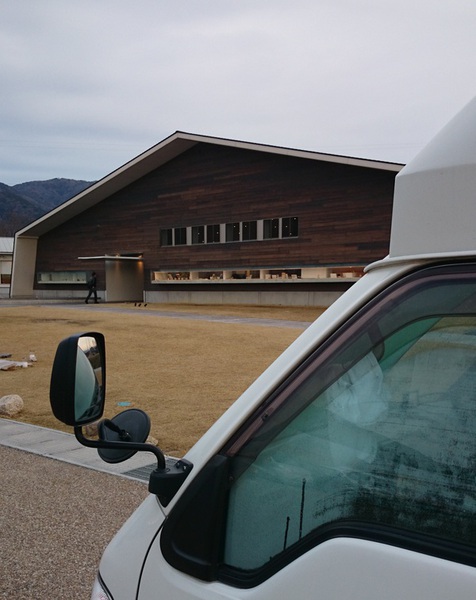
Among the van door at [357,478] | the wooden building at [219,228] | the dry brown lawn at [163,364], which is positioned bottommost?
the dry brown lawn at [163,364]

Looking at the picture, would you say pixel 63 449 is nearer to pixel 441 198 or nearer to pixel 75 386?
pixel 75 386

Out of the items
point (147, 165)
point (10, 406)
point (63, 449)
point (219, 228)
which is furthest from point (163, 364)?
point (147, 165)

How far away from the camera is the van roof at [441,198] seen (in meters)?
1.22

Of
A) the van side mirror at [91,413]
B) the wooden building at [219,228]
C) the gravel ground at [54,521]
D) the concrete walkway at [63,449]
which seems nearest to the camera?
the van side mirror at [91,413]

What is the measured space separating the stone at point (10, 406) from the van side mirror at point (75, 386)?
24.3 feet

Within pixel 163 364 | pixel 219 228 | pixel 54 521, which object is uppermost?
pixel 219 228

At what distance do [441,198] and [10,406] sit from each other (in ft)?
Answer: 27.6

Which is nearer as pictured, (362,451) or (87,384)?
(362,451)

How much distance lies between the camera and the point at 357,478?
1.36 metres

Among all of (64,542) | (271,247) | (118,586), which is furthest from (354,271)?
(118,586)

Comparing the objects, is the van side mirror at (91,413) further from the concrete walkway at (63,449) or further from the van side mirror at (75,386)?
the concrete walkway at (63,449)

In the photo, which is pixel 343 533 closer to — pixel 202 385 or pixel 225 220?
pixel 202 385

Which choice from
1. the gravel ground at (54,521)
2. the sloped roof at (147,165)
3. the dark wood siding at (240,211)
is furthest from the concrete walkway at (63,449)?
the dark wood siding at (240,211)

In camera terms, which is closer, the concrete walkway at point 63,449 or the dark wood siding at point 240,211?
the concrete walkway at point 63,449
